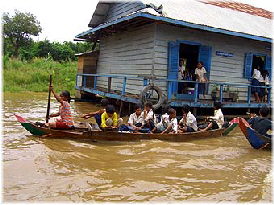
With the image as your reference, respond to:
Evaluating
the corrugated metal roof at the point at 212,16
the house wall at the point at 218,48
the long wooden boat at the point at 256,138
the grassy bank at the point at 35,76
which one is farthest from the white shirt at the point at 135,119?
the grassy bank at the point at 35,76

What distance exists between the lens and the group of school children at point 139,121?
657 cm

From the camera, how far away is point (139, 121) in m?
7.62

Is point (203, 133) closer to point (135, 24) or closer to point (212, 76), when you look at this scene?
point (212, 76)

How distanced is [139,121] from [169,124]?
794mm

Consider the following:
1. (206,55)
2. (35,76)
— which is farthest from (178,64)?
(35,76)

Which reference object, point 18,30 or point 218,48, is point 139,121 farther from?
point 18,30

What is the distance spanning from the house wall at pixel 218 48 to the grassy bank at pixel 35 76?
9.87 meters

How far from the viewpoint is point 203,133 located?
7641mm

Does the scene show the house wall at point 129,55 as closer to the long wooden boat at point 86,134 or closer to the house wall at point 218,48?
the house wall at point 218,48

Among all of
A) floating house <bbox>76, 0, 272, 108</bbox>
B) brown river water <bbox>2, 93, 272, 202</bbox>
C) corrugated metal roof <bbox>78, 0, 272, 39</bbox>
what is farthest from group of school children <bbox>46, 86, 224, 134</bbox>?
corrugated metal roof <bbox>78, 0, 272, 39</bbox>

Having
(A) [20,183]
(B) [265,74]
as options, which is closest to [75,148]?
(A) [20,183]

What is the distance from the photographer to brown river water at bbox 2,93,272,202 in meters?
3.91

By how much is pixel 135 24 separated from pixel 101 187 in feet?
24.6

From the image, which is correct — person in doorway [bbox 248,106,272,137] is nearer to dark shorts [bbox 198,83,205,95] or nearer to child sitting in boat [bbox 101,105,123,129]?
child sitting in boat [bbox 101,105,123,129]
